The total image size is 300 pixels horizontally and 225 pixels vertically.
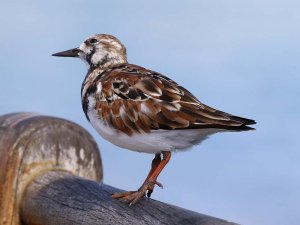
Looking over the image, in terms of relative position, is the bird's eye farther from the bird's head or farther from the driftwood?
the driftwood

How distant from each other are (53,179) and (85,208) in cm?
57

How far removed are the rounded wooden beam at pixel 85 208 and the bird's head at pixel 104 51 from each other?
79cm

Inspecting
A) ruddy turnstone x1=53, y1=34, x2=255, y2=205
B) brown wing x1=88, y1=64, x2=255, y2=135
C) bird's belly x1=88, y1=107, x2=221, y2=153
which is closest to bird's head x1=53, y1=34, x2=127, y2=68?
ruddy turnstone x1=53, y1=34, x2=255, y2=205

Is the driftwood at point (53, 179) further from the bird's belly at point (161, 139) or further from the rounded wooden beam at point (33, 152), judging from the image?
the bird's belly at point (161, 139)

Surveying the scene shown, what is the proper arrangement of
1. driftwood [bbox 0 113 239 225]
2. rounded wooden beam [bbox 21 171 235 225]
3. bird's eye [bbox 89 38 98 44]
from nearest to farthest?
1. rounded wooden beam [bbox 21 171 235 225]
2. driftwood [bbox 0 113 239 225]
3. bird's eye [bbox 89 38 98 44]

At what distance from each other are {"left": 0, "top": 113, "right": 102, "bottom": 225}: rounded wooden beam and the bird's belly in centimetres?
82

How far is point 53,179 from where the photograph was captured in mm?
4906

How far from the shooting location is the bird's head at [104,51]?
16.4ft

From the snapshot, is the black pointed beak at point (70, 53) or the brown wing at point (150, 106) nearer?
the brown wing at point (150, 106)

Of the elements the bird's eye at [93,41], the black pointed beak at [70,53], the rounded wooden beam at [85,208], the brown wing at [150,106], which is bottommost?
the rounded wooden beam at [85,208]

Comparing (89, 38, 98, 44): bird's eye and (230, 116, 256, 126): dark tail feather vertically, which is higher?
(89, 38, 98, 44): bird's eye

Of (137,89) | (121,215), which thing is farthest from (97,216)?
(137,89)

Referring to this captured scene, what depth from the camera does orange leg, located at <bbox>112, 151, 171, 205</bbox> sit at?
4.27 metres

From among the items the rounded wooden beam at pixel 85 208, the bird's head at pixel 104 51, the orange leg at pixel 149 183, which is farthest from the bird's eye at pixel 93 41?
the orange leg at pixel 149 183
